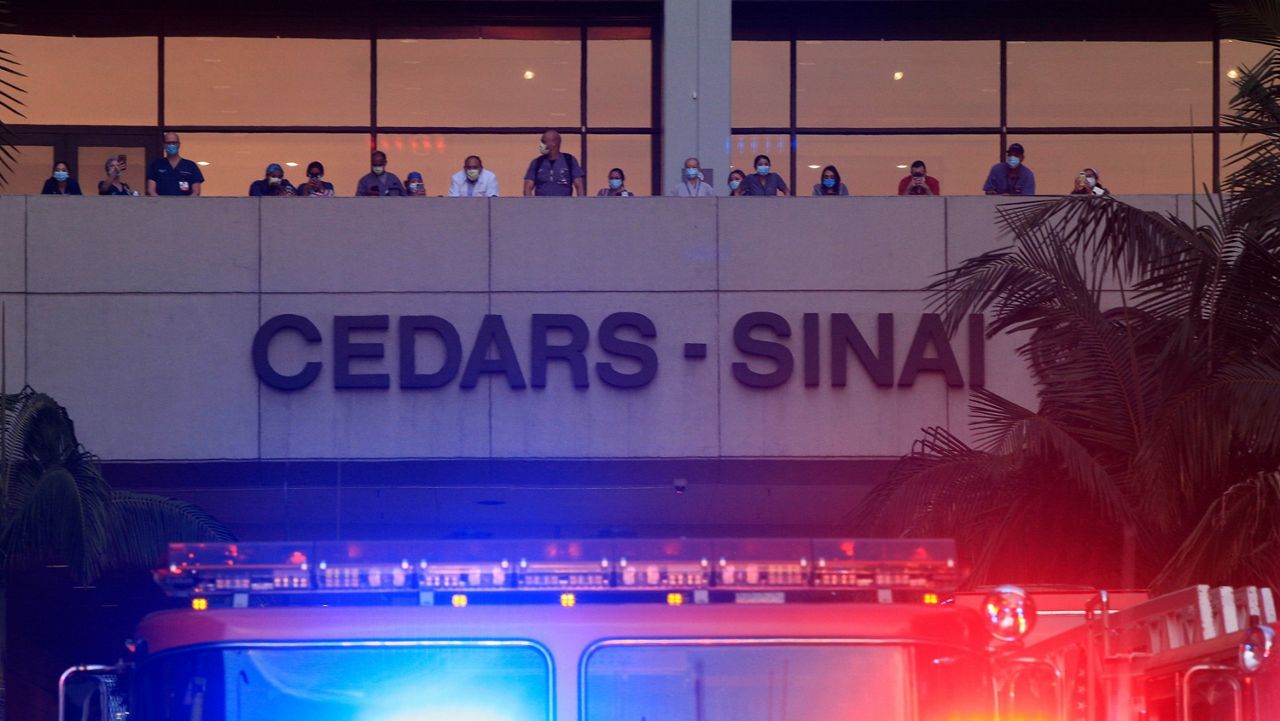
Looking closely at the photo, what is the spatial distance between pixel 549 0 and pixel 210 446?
7.01 metres

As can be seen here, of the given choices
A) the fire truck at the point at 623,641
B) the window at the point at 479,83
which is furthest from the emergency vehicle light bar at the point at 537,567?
the window at the point at 479,83

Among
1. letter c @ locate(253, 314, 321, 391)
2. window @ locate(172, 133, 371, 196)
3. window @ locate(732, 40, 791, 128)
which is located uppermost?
window @ locate(732, 40, 791, 128)

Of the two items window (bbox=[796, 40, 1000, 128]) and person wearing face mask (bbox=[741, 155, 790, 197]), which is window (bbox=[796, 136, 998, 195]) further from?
person wearing face mask (bbox=[741, 155, 790, 197])

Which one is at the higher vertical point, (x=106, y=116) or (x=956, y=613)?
(x=106, y=116)

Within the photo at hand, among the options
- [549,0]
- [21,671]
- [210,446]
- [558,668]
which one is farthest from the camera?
[549,0]

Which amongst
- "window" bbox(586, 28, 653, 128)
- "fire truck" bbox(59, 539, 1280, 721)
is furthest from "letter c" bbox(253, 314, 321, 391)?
"fire truck" bbox(59, 539, 1280, 721)

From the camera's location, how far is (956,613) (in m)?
5.97

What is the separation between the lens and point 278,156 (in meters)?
21.1

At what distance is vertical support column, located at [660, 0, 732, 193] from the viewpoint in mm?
19953

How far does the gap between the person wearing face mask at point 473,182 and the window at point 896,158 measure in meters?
4.01

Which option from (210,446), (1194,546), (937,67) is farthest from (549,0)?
(1194,546)

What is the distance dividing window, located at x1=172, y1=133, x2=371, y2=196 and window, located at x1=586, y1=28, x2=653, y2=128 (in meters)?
2.58

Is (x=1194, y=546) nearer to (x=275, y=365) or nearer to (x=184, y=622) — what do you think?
(x=184, y=622)

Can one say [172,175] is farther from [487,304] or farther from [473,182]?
[487,304]
